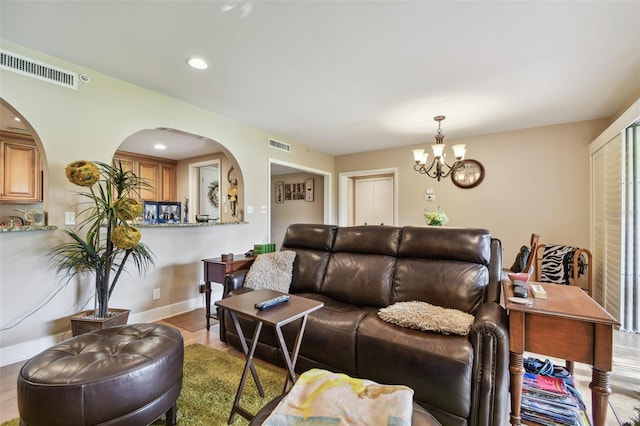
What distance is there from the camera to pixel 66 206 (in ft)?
7.80

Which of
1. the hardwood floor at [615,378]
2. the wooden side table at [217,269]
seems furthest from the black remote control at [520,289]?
the wooden side table at [217,269]

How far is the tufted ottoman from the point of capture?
1133 mm

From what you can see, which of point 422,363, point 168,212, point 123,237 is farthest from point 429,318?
point 168,212

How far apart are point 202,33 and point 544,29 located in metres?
2.42

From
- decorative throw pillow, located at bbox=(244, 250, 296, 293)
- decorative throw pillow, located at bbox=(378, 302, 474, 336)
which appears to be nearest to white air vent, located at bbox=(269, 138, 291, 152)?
decorative throw pillow, located at bbox=(244, 250, 296, 293)

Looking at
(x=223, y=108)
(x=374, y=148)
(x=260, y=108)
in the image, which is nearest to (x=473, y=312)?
(x=260, y=108)

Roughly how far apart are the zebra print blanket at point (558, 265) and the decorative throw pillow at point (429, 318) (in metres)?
2.45

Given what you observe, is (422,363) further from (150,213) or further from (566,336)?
(150,213)

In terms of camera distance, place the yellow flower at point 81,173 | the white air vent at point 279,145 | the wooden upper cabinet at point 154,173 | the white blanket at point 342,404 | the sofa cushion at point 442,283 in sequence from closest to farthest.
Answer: the white blanket at point 342,404 < the sofa cushion at point 442,283 < the yellow flower at point 81,173 < the white air vent at point 279,145 < the wooden upper cabinet at point 154,173

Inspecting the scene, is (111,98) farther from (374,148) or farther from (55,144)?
(374,148)

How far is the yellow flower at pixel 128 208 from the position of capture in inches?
87.1

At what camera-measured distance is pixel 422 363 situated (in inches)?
57.6

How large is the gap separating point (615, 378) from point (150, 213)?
14.0 ft

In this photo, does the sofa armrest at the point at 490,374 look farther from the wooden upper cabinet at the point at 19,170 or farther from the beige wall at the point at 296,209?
the wooden upper cabinet at the point at 19,170
